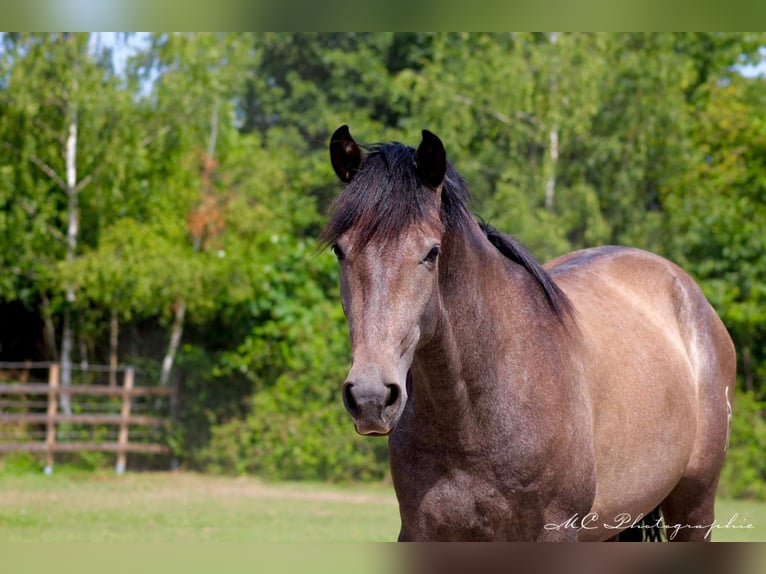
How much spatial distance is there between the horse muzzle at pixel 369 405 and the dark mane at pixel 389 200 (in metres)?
0.45

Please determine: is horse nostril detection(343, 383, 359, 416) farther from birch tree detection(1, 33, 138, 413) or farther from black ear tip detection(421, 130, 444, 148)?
birch tree detection(1, 33, 138, 413)

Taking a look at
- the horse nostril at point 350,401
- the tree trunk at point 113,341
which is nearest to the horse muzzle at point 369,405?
the horse nostril at point 350,401

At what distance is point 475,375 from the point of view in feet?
9.68

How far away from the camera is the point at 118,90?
46.9 feet

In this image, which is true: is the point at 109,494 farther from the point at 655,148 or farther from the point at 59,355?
the point at 655,148

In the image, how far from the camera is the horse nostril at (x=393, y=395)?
237 centimetres

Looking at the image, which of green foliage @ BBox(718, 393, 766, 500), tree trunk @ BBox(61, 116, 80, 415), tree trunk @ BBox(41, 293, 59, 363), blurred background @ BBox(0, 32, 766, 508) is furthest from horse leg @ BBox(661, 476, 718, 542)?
tree trunk @ BBox(41, 293, 59, 363)

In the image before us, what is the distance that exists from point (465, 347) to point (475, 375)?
97 mm

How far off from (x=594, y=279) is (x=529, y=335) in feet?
4.15

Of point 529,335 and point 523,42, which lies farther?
point 523,42

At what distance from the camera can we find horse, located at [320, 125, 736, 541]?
2.55m

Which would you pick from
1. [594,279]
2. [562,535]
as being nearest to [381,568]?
[562,535]

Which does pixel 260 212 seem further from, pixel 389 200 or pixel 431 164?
pixel 389 200

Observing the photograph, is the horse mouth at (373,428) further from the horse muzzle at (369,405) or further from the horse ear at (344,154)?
the horse ear at (344,154)
